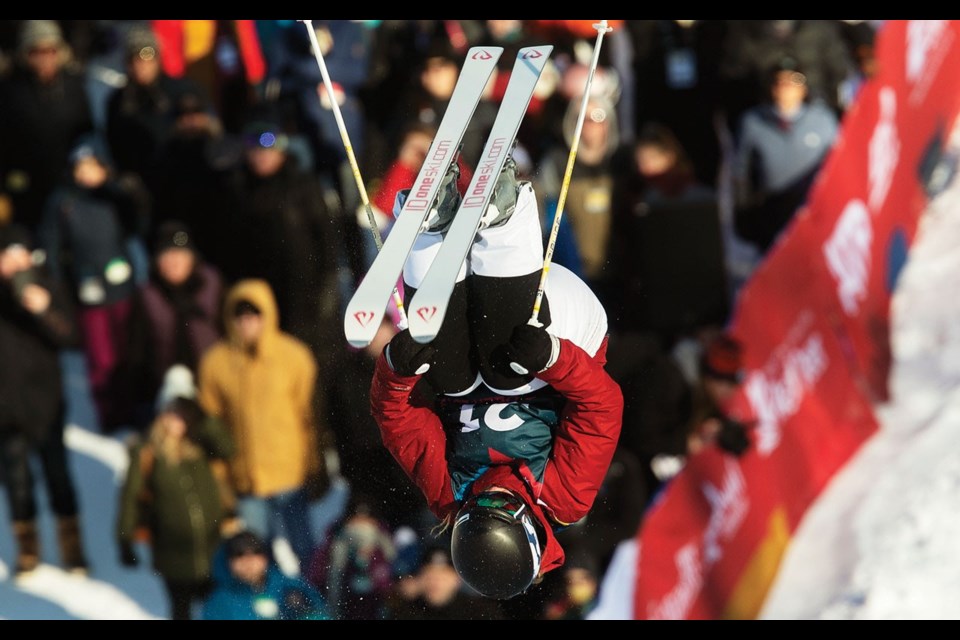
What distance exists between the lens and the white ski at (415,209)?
4.34m

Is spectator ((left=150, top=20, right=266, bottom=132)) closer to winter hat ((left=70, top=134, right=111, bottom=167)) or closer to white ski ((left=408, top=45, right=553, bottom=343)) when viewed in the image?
winter hat ((left=70, top=134, right=111, bottom=167))

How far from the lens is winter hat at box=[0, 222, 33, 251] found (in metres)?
7.26

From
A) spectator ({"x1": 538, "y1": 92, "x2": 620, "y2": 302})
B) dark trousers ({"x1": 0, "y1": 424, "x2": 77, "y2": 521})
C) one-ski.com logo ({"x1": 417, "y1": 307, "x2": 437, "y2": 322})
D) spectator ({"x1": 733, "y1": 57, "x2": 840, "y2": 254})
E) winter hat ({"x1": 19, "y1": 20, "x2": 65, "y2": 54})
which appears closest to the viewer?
one-ski.com logo ({"x1": 417, "y1": 307, "x2": 437, "y2": 322})

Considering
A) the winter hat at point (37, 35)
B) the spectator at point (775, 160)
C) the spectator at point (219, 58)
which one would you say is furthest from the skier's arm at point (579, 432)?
the winter hat at point (37, 35)

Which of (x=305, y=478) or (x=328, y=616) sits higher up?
(x=305, y=478)

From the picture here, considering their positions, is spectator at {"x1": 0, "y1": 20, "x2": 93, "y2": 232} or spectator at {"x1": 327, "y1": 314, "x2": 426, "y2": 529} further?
spectator at {"x1": 0, "y1": 20, "x2": 93, "y2": 232}

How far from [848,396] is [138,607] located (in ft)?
10.7

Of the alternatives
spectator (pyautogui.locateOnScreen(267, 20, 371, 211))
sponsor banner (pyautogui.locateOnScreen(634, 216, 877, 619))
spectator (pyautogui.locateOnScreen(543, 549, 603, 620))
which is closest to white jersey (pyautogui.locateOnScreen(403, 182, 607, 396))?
spectator (pyautogui.locateOnScreen(267, 20, 371, 211))

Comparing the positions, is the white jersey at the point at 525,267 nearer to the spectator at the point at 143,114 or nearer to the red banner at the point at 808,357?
the red banner at the point at 808,357

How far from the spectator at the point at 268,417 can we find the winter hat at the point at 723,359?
155 cm

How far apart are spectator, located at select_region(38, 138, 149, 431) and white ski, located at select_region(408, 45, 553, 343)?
9.07ft

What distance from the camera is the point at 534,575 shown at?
4.72 metres
